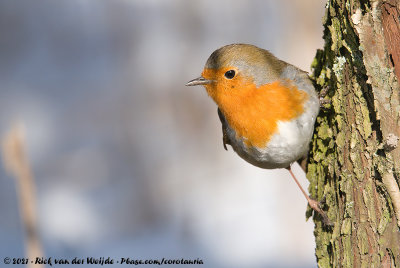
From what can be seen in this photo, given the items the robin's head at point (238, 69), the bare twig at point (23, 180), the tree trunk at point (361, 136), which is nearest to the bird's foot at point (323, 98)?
the tree trunk at point (361, 136)

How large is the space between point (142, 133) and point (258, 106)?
292cm

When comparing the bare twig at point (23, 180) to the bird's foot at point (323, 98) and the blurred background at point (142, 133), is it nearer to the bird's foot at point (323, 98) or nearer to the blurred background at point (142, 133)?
the bird's foot at point (323, 98)

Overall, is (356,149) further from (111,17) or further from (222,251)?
(111,17)

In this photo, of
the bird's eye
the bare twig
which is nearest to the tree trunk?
the bird's eye

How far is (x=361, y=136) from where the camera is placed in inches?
88.4

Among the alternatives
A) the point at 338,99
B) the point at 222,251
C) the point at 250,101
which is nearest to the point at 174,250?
the point at 222,251

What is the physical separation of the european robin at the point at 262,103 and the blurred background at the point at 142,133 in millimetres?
2202

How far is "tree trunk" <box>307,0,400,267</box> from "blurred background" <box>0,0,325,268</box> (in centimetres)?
240

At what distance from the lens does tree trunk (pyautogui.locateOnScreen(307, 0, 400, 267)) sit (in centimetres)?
206

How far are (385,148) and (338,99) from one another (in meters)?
0.37

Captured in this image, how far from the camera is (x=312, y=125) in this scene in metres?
2.62

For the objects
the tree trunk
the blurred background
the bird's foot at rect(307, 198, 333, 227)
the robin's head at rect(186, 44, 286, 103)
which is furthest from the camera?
the blurred background

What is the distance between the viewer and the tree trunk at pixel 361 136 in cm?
206

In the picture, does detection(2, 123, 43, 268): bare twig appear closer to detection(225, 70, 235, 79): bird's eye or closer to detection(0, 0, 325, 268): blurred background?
detection(225, 70, 235, 79): bird's eye
